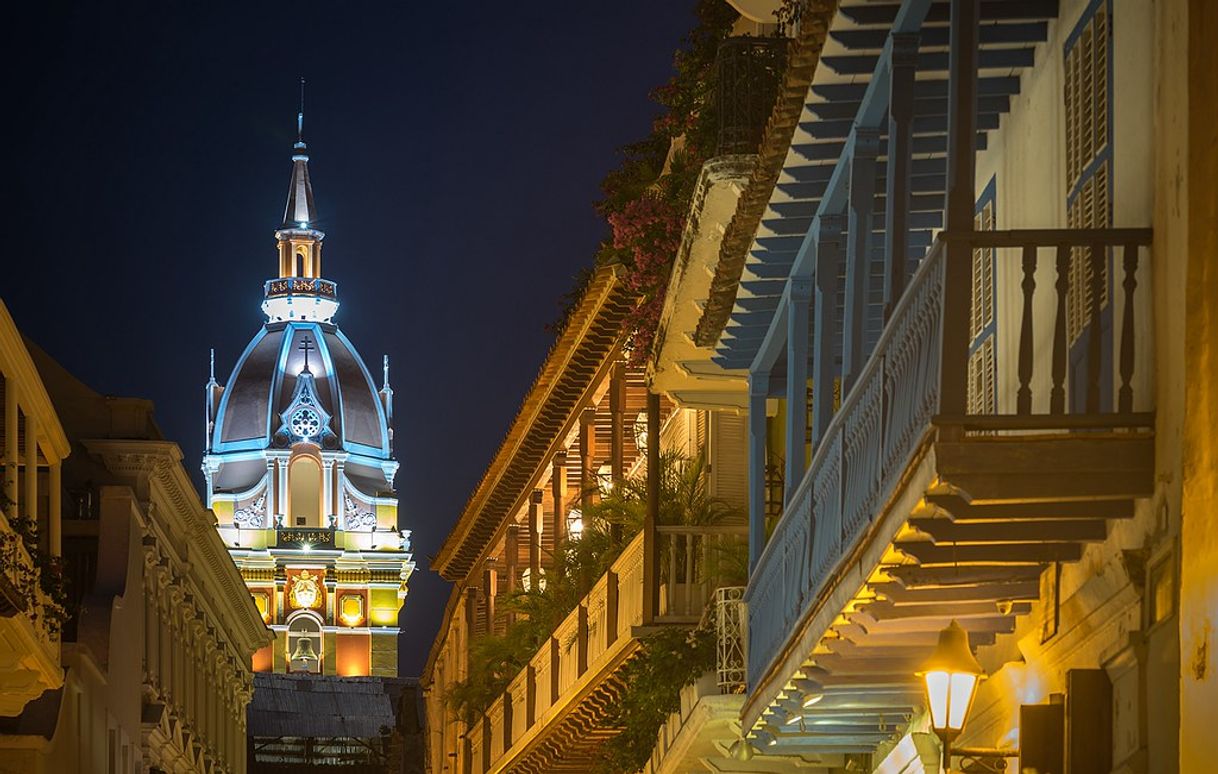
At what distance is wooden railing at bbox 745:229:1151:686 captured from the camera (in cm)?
1071

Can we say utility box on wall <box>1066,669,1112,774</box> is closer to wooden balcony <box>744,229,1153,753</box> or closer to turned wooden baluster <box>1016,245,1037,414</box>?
wooden balcony <box>744,229,1153,753</box>

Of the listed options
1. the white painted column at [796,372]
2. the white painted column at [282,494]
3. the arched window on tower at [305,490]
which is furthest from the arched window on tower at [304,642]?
the white painted column at [796,372]

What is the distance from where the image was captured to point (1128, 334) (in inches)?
424

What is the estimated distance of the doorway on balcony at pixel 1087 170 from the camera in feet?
39.3

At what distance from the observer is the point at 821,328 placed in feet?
50.0

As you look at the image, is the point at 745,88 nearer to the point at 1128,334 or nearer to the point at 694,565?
the point at 694,565

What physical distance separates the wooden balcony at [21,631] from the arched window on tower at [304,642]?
122 metres

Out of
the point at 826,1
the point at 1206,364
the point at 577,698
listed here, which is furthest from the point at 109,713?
the point at 1206,364

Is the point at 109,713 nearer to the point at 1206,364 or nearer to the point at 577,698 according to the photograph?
the point at 577,698

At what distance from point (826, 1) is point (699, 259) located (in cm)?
687

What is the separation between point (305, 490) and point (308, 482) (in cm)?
46

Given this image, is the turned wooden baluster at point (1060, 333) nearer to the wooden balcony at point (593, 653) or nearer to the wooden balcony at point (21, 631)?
the wooden balcony at point (21, 631)

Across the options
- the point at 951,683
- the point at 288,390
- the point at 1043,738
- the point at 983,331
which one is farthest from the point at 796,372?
the point at 288,390

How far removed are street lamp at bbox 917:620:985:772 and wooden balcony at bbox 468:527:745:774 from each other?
10.6m
